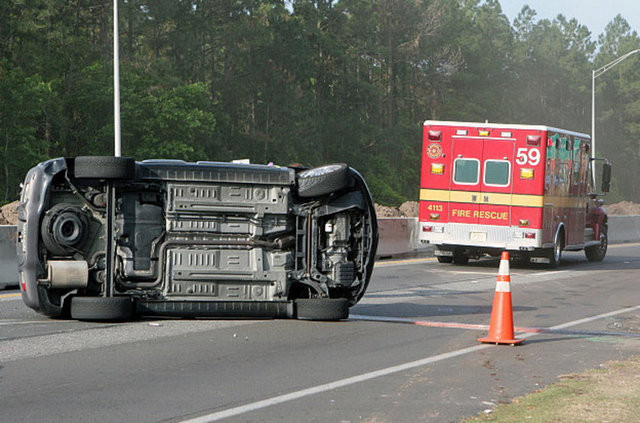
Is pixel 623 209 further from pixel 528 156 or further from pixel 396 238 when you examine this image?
pixel 528 156

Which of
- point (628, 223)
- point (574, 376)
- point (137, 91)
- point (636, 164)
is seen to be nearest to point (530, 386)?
point (574, 376)

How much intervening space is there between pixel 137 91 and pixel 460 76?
39.3m

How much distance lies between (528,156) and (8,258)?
34.7ft

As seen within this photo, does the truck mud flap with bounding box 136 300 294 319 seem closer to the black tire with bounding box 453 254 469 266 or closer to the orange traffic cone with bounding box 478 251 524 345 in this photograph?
the orange traffic cone with bounding box 478 251 524 345

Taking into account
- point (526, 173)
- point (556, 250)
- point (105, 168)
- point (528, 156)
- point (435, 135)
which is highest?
point (435, 135)

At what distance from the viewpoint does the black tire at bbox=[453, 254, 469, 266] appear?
71.9 ft

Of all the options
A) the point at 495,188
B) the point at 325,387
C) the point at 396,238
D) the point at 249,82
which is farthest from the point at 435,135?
the point at 249,82

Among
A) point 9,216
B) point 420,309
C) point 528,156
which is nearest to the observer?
point 420,309

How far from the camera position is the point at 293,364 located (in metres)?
8.43

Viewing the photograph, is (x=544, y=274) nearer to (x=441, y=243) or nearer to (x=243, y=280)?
(x=441, y=243)

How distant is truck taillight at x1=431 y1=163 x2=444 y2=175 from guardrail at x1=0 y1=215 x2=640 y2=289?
2.63 metres

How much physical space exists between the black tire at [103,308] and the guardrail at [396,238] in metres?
5.52

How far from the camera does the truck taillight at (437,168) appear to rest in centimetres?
2061

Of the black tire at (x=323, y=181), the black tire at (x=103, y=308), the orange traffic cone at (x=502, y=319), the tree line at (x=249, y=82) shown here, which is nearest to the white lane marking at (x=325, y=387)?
the orange traffic cone at (x=502, y=319)
